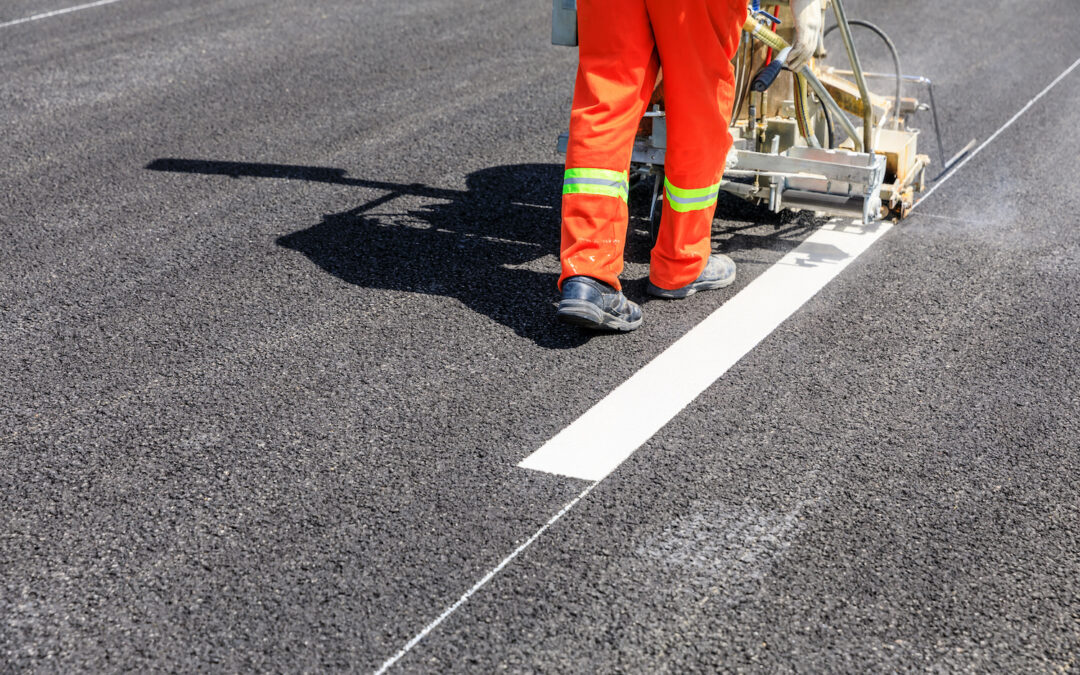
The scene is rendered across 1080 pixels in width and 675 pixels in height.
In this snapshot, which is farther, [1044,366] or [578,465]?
[1044,366]

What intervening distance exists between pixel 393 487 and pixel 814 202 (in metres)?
2.31

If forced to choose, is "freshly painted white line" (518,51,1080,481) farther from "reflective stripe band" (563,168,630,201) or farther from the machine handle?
the machine handle

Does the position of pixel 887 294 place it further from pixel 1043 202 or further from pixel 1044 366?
pixel 1043 202

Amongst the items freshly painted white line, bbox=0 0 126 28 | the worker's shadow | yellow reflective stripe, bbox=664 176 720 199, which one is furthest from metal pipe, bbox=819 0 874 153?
freshly painted white line, bbox=0 0 126 28

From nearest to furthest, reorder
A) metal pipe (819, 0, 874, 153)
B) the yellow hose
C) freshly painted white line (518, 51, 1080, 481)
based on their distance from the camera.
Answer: freshly painted white line (518, 51, 1080, 481), the yellow hose, metal pipe (819, 0, 874, 153)

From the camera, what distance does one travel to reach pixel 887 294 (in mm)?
4066

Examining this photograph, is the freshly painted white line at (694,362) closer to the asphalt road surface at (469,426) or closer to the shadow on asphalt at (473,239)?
the asphalt road surface at (469,426)

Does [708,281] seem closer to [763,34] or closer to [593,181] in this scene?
[593,181]

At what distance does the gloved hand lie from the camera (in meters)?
3.81

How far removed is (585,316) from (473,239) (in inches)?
40.7

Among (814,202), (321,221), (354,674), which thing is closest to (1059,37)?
(814,202)

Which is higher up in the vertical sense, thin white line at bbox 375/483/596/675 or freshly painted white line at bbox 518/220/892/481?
freshly painted white line at bbox 518/220/892/481

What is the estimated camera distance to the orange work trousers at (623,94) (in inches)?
142

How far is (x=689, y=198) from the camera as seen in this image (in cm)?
388
